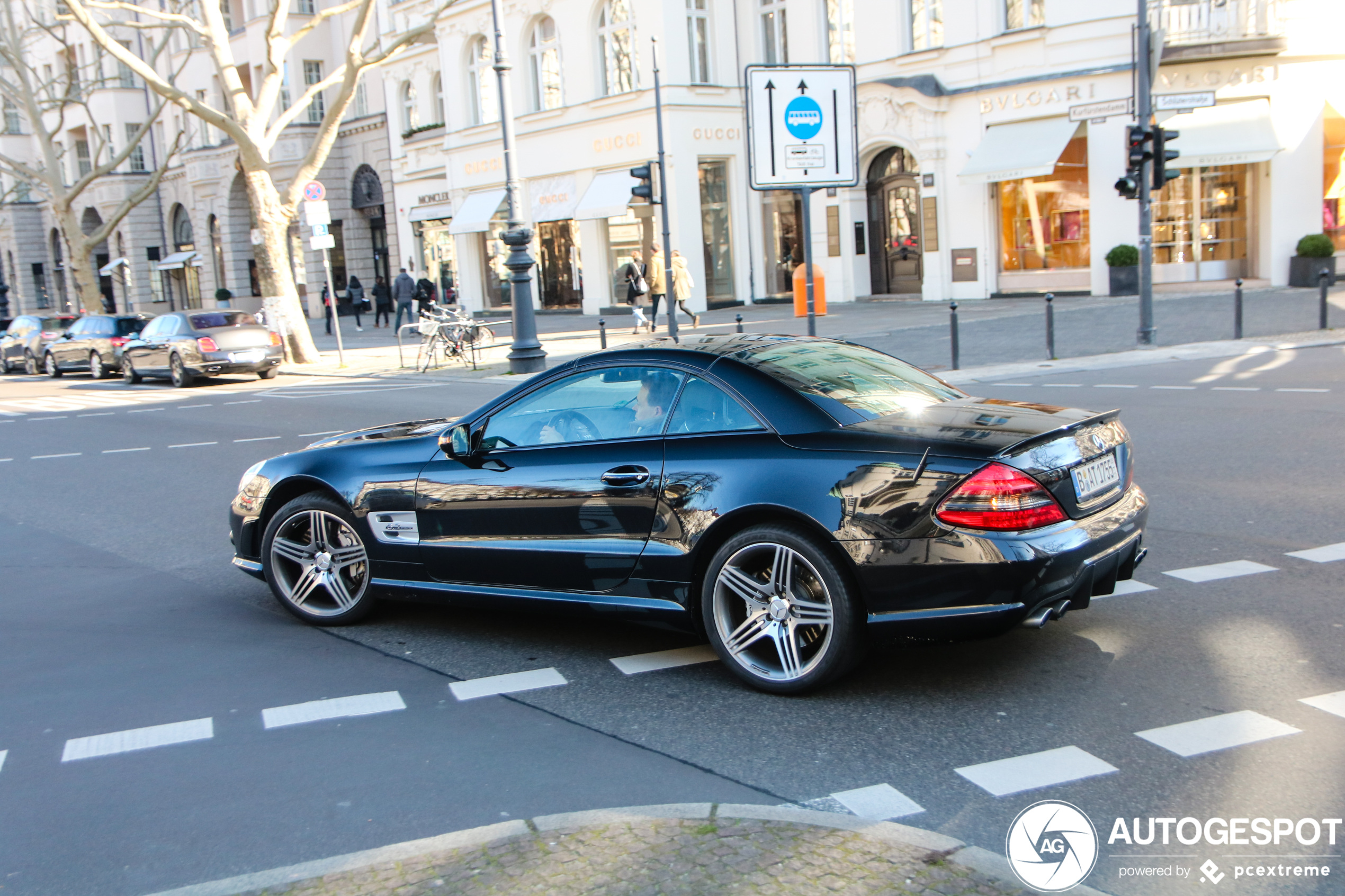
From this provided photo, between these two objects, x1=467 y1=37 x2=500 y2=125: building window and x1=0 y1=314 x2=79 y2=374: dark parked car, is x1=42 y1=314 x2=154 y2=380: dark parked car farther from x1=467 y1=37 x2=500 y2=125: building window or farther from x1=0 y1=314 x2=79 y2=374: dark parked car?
x1=467 y1=37 x2=500 y2=125: building window

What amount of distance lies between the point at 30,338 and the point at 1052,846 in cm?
3296

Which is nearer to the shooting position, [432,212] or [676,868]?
[676,868]

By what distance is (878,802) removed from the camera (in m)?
3.70

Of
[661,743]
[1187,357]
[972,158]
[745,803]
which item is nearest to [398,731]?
[661,743]

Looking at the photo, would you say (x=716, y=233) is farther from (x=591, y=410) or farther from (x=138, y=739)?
(x=138, y=739)

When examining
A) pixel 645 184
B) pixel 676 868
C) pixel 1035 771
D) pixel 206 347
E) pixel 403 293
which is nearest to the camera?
pixel 676 868

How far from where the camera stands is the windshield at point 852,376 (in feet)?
16.3

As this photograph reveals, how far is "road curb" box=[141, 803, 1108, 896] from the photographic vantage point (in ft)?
10.4

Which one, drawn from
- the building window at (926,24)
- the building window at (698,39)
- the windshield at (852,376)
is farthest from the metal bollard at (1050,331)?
the building window at (698,39)

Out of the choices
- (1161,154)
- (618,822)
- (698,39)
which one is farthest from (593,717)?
Result: (698,39)

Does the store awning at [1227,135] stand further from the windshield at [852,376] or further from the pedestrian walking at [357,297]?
the pedestrian walking at [357,297]

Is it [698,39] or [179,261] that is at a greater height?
[698,39]

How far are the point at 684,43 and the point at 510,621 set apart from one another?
86.7 ft

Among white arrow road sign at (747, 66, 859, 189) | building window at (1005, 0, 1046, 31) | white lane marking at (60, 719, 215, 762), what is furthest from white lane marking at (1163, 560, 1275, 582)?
building window at (1005, 0, 1046, 31)
